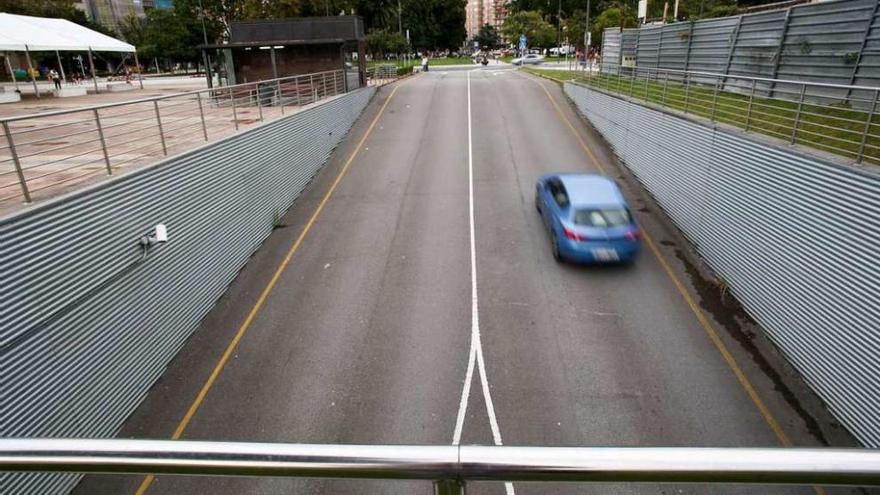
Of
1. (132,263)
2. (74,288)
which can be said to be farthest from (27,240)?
(132,263)

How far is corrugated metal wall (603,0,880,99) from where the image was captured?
13.2 meters

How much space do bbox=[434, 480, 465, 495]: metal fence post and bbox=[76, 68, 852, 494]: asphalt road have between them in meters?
6.13

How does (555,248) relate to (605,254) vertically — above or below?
below

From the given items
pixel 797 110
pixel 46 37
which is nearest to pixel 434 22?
pixel 46 37

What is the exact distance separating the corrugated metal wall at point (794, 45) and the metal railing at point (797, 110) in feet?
1.08

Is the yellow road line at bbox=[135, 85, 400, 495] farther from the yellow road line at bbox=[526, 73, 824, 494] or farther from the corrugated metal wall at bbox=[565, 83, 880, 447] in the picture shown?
the corrugated metal wall at bbox=[565, 83, 880, 447]

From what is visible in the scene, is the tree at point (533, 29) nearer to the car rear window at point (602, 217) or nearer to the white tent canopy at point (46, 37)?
the white tent canopy at point (46, 37)

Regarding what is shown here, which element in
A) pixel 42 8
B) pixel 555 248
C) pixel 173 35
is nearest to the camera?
pixel 555 248

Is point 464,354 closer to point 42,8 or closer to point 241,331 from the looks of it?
point 241,331

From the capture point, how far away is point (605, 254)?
1277 centimetres

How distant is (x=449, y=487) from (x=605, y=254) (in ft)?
40.3

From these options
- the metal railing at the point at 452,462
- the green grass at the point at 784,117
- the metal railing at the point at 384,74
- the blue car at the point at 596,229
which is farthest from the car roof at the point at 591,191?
the metal railing at the point at 384,74

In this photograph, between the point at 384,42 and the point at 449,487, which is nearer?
the point at 449,487

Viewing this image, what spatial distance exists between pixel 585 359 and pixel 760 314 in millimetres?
3944
